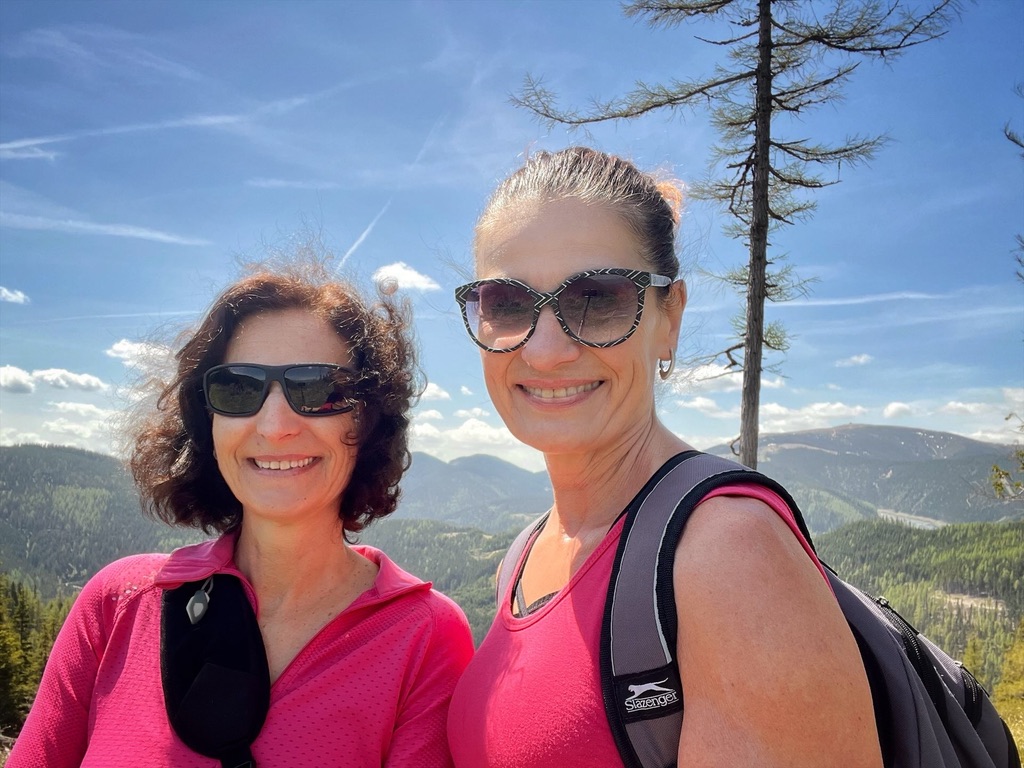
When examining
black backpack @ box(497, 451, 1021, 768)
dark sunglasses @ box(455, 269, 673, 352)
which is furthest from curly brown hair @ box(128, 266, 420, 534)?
black backpack @ box(497, 451, 1021, 768)

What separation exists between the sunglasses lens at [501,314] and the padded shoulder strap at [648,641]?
995mm

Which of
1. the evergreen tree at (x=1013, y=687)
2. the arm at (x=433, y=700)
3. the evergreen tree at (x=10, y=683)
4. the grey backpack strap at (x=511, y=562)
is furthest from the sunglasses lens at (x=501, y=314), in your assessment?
the evergreen tree at (x=10, y=683)

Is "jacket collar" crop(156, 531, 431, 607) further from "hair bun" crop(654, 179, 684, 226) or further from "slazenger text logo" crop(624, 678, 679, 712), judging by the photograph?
"hair bun" crop(654, 179, 684, 226)

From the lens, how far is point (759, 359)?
12.4 metres

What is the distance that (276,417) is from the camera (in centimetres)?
298

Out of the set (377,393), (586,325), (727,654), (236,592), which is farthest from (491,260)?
(236,592)

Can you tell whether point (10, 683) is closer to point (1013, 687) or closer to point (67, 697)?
point (67, 697)

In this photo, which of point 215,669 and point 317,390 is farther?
point 317,390

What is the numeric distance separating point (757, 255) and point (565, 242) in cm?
1104

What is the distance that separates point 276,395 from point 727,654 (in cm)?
222

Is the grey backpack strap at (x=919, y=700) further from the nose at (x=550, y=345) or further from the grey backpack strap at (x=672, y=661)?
the nose at (x=550, y=345)

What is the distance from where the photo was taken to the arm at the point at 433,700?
259cm

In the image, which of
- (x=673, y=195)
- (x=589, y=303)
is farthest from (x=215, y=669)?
(x=673, y=195)

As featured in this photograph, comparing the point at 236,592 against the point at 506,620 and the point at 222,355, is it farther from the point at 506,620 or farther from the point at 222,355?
the point at 506,620
